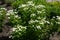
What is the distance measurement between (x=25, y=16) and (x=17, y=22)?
0.88 feet

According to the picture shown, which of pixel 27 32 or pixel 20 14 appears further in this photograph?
pixel 20 14

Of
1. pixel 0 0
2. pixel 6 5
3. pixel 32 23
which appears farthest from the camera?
pixel 0 0

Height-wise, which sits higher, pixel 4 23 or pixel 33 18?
pixel 33 18

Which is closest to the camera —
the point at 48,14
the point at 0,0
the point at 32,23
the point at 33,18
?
the point at 32,23

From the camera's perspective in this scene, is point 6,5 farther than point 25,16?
Yes

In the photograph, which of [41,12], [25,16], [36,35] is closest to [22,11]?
[25,16]

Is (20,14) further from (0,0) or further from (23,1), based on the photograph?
(0,0)

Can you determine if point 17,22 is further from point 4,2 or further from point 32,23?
point 4,2

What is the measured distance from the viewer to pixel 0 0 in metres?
8.23

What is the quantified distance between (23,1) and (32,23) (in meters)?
1.85

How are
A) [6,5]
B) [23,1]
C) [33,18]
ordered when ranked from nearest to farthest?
[33,18], [23,1], [6,5]

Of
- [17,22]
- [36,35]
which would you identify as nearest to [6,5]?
[17,22]

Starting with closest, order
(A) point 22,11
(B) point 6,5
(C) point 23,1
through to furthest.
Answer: (A) point 22,11 < (C) point 23,1 < (B) point 6,5

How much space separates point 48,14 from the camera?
19.0 feet
